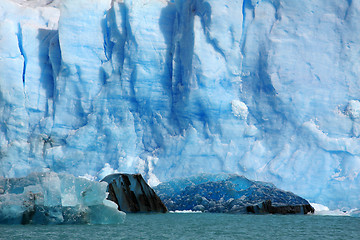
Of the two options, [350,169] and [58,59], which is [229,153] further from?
[58,59]

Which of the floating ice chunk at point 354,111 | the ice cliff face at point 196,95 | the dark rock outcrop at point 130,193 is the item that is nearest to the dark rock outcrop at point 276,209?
the ice cliff face at point 196,95

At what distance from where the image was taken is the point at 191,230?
936 cm

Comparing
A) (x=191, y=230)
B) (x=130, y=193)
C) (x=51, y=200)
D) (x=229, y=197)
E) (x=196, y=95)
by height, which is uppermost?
(x=196, y=95)

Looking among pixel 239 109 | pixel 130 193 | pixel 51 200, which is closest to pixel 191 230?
pixel 51 200

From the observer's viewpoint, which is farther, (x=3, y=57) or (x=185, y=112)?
(x=3, y=57)

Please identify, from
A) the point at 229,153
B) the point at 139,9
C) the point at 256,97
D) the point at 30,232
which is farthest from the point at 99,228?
the point at 139,9

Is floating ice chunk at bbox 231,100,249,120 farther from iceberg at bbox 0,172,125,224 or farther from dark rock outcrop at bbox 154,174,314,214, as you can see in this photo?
iceberg at bbox 0,172,125,224

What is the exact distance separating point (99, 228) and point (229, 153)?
26.3 ft

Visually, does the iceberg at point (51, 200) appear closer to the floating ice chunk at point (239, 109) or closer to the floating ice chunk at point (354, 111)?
the floating ice chunk at point (239, 109)

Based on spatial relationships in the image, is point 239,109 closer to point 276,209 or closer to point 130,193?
point 276,209

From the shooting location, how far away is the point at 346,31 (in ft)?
55.4

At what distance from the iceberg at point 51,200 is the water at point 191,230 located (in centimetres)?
27

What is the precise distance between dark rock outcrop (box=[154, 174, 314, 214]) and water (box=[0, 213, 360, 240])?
2716mm

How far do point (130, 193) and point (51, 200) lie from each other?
14.1 ft
